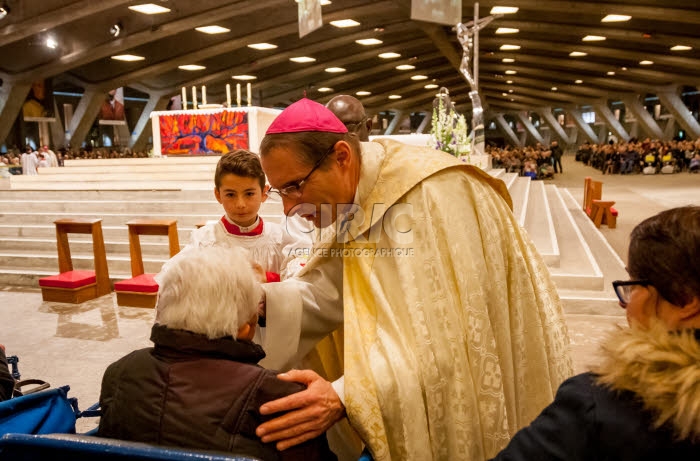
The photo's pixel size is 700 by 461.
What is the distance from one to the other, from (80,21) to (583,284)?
51.0 feet

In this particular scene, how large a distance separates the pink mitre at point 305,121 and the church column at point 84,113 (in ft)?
73.1

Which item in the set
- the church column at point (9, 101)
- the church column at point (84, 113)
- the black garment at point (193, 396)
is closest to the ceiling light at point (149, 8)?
the church column at point (9, 101)

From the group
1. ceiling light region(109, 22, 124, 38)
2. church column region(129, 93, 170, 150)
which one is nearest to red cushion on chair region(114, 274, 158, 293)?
ceiling light region(109, 22, 124, 38)

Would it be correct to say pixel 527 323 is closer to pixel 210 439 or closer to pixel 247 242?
pixel 210 439

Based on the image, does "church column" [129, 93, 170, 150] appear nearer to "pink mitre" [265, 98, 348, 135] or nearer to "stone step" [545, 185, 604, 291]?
"stone step" [545, 185, 604, 291]

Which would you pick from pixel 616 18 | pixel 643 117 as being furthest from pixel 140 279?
pixel 643 117

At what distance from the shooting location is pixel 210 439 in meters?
A: 1.21

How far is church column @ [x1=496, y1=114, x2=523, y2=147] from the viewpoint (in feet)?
154

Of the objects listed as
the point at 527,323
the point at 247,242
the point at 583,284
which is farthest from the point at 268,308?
the point at 583,284

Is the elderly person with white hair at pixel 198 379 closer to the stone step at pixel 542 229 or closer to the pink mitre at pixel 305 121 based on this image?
the pink mitre at pixel 305 121

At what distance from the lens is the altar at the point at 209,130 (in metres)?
10.1

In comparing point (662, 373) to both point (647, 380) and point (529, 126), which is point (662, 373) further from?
point (529, 126)

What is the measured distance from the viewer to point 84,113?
70.2ft

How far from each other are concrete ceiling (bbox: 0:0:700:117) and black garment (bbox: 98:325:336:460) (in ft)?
46.6
